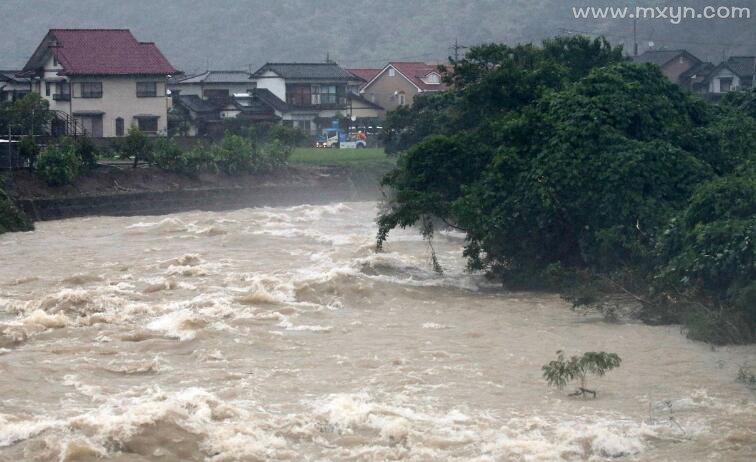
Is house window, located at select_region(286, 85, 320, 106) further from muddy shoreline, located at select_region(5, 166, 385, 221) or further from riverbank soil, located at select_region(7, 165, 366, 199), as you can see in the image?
muddy shoreline, located at select_region(5, 166, 385, 221)

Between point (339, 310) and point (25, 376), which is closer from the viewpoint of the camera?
point (25, 376)

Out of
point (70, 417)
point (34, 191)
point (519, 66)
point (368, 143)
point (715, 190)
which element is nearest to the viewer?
point (70, 417)

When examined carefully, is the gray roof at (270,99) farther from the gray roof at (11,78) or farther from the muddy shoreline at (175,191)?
the muddy shoreline at (175,191)

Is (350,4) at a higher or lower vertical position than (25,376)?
higher

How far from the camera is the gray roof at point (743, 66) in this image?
57.0m

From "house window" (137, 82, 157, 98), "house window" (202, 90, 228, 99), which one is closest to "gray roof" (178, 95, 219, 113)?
"house window" (202, 90, 228, 99)

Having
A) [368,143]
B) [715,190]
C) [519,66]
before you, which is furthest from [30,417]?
[368,143]

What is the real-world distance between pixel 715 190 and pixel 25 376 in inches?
425

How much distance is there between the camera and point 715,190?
56.8 feet

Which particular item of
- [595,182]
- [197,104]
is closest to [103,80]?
[197,104]

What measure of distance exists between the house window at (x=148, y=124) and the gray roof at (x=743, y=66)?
99.3ft

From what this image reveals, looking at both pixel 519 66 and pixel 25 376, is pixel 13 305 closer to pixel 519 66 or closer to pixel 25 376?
pixel 25 376

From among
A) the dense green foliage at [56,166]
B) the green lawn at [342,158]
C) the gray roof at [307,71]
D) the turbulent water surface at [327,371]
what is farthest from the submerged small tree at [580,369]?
the gray roof at [307,71]

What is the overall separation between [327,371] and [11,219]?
1816 cm
